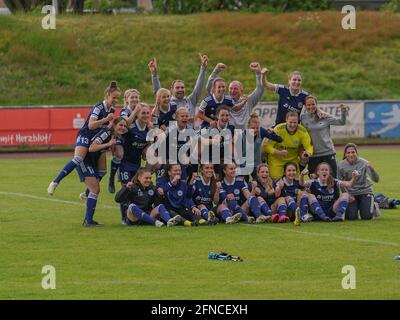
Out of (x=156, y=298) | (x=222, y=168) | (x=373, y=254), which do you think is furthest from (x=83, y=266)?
(x=222, y=168)

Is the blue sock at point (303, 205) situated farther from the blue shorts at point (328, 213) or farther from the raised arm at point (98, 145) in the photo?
the raised arm at point (98, 145)

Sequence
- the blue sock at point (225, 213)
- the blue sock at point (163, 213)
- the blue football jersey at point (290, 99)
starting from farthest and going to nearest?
the blue football jersey at point (290, 99)
the blue sock at point (225, 213)
the blue sock at point (163, 213)

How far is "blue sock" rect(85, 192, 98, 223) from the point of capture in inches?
644

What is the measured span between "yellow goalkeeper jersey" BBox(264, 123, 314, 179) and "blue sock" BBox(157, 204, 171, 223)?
1865 mm

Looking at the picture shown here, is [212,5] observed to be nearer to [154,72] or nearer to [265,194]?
[154,72]

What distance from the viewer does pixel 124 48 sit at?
48469 millimetres

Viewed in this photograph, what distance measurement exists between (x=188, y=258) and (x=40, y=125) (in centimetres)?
2119

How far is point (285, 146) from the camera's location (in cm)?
1742

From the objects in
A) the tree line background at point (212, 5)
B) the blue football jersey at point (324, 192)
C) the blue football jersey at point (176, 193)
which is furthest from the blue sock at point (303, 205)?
the tree line background at point (212, 5)

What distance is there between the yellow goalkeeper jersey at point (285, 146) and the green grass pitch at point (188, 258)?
4.17 feet

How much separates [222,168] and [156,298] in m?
6.38

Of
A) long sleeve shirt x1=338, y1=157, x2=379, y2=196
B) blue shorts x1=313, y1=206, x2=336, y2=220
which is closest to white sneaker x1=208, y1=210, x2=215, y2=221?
blue shorts x1=313, y1=206, x2=336, y2=220

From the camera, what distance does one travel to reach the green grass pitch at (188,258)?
37.1 feet

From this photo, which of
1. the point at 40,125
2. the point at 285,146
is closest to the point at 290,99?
the point at 285,146
